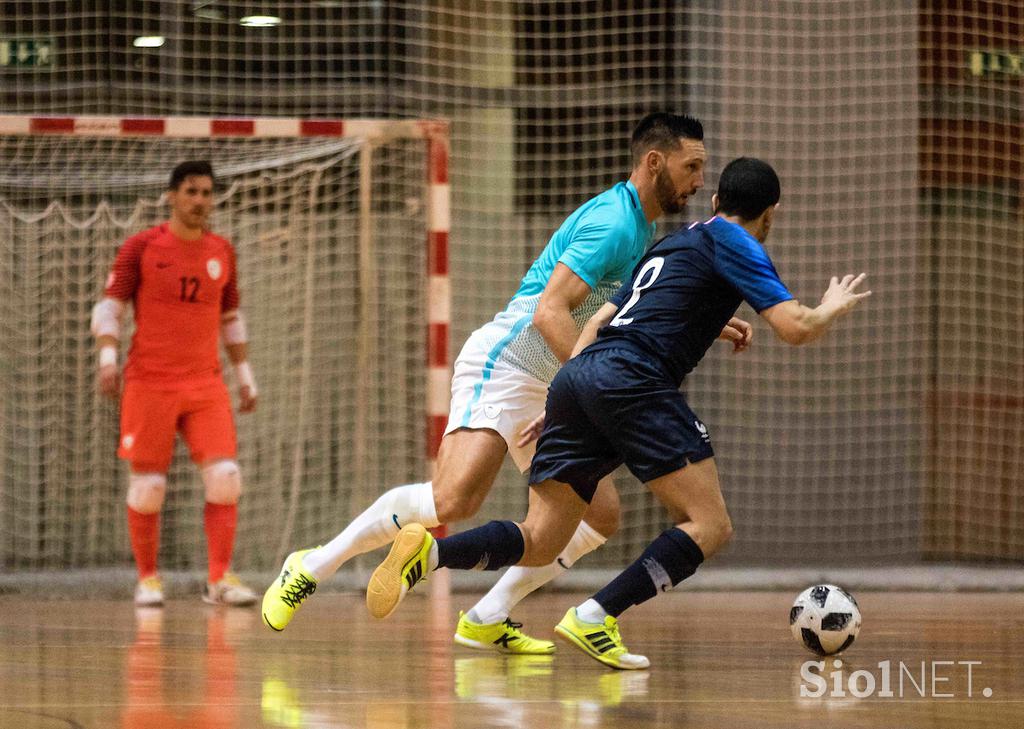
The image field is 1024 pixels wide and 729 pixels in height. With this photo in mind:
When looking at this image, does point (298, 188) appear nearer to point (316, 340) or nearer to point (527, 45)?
point (316, 340)

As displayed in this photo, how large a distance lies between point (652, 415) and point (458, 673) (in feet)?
3.16

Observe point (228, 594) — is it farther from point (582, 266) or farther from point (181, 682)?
point (582, 266)

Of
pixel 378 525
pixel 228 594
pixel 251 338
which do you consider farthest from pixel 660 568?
pixel 251 338

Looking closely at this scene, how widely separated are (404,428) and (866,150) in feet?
10.2

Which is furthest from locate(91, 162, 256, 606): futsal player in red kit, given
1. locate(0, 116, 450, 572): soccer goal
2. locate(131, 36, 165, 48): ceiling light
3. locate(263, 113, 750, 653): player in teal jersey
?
locate(131, 36, 165, 48): ceiling light

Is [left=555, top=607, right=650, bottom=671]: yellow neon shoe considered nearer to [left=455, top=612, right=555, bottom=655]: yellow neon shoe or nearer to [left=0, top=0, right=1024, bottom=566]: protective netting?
[left=455, top=612, right=555, bottom=655]: yellow neon shoe

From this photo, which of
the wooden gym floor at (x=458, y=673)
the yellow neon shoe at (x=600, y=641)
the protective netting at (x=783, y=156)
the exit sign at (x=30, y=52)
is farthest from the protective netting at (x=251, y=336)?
the yellow neon shoe at (x=600, y=641)

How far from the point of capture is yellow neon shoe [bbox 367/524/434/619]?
4.67m

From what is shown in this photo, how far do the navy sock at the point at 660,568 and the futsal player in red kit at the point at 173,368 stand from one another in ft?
9.85

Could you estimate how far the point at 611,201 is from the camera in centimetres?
512

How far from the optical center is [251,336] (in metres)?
8.88

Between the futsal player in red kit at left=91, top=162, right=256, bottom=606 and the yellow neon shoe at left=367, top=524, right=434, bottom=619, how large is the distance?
105 inches

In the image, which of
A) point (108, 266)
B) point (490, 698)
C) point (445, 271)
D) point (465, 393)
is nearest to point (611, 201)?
point (465, 393)

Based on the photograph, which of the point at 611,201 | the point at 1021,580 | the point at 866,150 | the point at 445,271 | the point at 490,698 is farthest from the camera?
the point at 866,150
